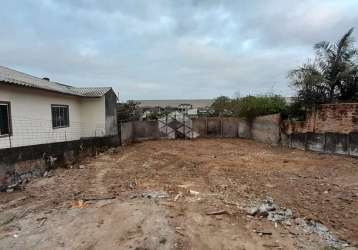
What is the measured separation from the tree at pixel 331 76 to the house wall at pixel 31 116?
9.92 metres

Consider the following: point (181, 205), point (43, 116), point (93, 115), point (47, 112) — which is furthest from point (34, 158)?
point (93, 115)

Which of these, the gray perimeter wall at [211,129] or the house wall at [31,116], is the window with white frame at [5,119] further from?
the gray perimeter wall at [211,129]

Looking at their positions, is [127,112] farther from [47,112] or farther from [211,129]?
[47,112]

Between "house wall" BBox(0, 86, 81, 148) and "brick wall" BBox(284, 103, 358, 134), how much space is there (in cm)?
961

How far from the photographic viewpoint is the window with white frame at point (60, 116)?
488 inches

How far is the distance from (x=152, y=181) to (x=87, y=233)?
10.9 feet

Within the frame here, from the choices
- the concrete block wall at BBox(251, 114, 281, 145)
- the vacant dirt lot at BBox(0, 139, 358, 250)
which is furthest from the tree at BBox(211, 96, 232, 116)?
the vacant dirt lot at BBox(0, 139, 358, 250)

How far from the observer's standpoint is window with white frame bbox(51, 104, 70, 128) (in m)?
12.4

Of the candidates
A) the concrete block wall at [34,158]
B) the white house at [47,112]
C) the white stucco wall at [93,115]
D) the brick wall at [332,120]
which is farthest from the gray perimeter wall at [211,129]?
the concrete block wall at [34,158]

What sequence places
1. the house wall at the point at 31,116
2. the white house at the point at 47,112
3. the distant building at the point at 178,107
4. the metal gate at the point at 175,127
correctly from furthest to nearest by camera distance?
1. the distant building at the point at 178,107
2. the metal gate at the point at 175,127
3. the house wall at the point at 31,116
4. the white house at the point at 47,112

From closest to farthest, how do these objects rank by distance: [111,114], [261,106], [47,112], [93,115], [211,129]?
[47,112]
[93,115]
[111,114]
[261,106]
[211,129]

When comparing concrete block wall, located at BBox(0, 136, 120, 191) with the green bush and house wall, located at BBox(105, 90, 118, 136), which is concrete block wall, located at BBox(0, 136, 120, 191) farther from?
the green bush

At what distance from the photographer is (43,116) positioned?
1148cm

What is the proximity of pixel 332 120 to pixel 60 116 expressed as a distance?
10319 millimetres
